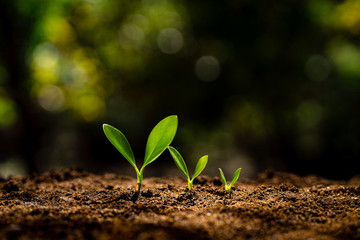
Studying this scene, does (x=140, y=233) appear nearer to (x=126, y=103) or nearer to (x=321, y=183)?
(x=321, y=183)

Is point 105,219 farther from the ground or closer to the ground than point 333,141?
closer to the ground

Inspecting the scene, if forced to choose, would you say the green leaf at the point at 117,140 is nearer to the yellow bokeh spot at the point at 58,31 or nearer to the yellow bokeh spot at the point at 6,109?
the yellow bokeh spot at the point at 58,31

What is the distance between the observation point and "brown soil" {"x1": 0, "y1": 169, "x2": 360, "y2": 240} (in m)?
1.04

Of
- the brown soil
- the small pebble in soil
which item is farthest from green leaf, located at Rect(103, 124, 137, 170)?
the small pebble in soil

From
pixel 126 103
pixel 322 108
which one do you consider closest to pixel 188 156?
pixel 126 103

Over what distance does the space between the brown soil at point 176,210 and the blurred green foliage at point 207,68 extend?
4056 millimetres

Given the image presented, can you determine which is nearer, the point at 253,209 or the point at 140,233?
the point at 140,233

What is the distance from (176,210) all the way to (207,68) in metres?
6.08

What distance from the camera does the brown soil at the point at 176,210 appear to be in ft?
3.42

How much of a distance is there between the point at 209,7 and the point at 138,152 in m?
4.32

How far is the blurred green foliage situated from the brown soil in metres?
4.06

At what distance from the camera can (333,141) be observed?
7.09m

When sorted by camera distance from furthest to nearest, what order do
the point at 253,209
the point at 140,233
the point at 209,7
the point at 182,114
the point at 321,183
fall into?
the point at 182,114
the point at 209,7
the point at 321,183
the point at 253,209
the point at 140,233

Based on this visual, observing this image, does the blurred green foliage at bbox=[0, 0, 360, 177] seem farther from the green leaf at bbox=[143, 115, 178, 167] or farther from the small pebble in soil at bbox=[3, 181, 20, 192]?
the green leaf at bbox=[143, 115, 178, 167]
